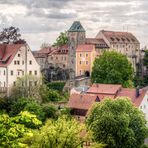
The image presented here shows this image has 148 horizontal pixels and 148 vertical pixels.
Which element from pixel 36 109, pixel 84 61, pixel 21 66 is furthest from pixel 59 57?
pixel 36 109

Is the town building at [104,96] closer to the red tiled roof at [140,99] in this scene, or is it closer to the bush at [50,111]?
the red tiled roof at [140,99]

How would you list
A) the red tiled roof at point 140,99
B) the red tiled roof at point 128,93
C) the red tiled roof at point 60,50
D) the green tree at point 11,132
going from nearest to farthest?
the green tree at point 11,132, the red tiled roof at point 140,99, the red tiled roof at point 128,93, the red tiled roof at point 60,50

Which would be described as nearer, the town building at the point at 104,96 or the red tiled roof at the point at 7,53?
the town building at the point at 104,96

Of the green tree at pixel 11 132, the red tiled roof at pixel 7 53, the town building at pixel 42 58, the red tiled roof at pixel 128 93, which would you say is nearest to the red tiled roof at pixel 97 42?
the town building at pixel 42 58

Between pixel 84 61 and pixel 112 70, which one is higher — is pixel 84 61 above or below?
above

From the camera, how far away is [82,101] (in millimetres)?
57812

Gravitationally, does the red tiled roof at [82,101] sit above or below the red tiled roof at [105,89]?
below

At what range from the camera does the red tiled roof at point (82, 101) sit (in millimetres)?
57062

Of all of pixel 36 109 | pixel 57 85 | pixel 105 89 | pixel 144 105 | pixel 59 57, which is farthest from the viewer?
pixel 59 57

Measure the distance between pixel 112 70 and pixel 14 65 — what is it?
22.3 m

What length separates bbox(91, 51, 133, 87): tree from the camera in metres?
76.9

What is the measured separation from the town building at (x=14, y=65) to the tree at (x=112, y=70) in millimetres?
18060

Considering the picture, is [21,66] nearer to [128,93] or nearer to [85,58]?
[128,93]

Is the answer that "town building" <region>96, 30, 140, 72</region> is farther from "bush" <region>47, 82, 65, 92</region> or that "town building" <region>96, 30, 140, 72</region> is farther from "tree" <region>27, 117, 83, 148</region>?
"tree" <region>27, 117, 83, 148</region>
